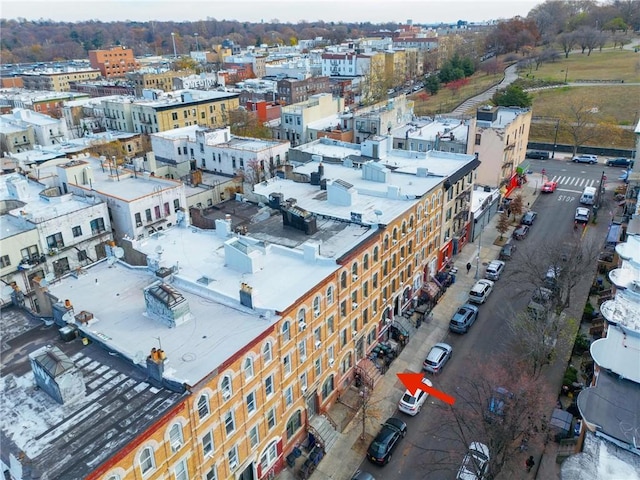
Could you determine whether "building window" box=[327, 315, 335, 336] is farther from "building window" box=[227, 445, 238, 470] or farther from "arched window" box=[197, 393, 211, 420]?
"arched window" box=[197, 393, 211, 420]

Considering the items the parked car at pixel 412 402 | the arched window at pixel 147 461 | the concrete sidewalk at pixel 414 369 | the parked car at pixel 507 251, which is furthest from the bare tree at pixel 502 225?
the arched window at pixel 147 461

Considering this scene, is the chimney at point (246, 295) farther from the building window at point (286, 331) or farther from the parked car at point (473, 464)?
the parked car at point (473, 464)

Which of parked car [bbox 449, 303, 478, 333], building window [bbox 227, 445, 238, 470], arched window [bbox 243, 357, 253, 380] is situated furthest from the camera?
parked car [bbox 449, 303, 478, 333]

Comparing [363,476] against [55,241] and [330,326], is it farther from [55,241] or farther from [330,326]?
[55,241]

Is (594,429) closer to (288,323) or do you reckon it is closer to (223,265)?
(288,323)

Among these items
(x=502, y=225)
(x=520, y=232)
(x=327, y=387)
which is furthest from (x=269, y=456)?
(x=520, y=232)

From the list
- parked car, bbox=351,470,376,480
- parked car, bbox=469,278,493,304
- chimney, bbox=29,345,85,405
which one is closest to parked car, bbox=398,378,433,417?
parked car, bbox=351,470,376,480

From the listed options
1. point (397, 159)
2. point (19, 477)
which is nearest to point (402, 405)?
point (19, 477)
